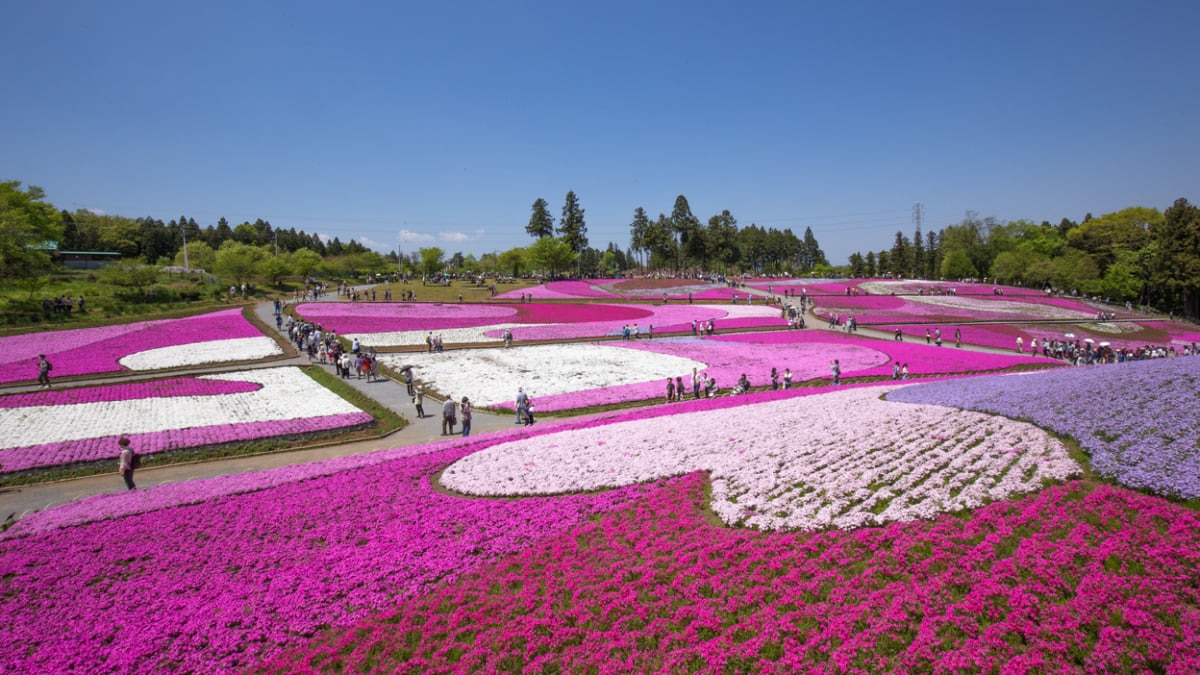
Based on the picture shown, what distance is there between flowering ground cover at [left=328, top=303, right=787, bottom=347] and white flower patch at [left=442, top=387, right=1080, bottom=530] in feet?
93.0

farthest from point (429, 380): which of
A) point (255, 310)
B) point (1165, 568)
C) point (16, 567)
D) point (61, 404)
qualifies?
point (255, 310)

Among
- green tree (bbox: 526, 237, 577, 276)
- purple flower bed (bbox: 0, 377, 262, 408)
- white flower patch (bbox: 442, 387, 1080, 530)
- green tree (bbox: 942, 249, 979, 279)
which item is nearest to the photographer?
white flower patch (bbox: 442, 387, 1080, 530)

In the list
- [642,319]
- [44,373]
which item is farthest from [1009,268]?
[44,373]

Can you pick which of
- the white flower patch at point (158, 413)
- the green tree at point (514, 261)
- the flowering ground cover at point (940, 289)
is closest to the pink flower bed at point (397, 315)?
the white flower patch at point (158, 413)

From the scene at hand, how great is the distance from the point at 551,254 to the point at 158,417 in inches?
3519

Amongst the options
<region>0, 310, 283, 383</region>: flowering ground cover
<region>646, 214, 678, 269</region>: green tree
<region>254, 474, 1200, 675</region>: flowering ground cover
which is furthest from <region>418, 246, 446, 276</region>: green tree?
<region>254, 474, 1200, 675</region>: flowering ground cover

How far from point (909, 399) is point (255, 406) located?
26.3m

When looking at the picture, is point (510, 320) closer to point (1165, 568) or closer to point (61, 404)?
point (61, 404)

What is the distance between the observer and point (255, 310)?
53844 mm

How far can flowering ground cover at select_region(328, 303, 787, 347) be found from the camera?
46312mm

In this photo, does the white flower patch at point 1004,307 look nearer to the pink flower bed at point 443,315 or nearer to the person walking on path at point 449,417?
the pink flower bed at point 443,315

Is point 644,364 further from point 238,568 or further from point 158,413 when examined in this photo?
point 238,568

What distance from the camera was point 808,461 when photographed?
47.0ft

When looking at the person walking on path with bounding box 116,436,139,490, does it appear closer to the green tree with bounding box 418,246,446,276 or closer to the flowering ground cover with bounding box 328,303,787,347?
the flowering ground cover with bounding box 328,303,787,347
